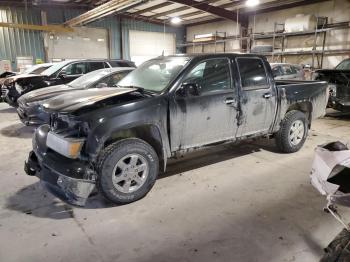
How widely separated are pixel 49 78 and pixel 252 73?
6.39m

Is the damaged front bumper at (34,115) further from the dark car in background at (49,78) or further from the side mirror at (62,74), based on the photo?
the side mirror at (62,74)

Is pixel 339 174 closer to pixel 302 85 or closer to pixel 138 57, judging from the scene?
pixel 302 85

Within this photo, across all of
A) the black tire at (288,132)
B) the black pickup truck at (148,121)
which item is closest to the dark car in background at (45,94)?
the black pickup truck at (148,121)

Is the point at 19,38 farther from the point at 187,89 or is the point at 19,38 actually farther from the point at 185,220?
the point at 185,220

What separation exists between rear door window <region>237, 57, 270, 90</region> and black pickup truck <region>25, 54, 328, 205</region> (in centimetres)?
2

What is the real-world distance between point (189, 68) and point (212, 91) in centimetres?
43

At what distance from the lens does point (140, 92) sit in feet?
10.9

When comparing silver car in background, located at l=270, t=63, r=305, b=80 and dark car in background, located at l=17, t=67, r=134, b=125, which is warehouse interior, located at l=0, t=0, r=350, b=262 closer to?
dark car in background, located at l=17, t=67, r=134, b=125

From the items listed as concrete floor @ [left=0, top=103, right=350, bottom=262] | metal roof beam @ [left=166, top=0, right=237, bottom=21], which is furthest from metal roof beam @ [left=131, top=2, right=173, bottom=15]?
concrete floor @ [left=0, top=103, right=350, bottom=262]

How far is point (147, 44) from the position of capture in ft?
59.2

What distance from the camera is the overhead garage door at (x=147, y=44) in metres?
17.5

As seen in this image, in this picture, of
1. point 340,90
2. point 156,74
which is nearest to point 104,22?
point 340,90

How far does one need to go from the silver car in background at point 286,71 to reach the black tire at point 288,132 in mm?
5191

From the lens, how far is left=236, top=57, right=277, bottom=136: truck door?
4004 millimetres
